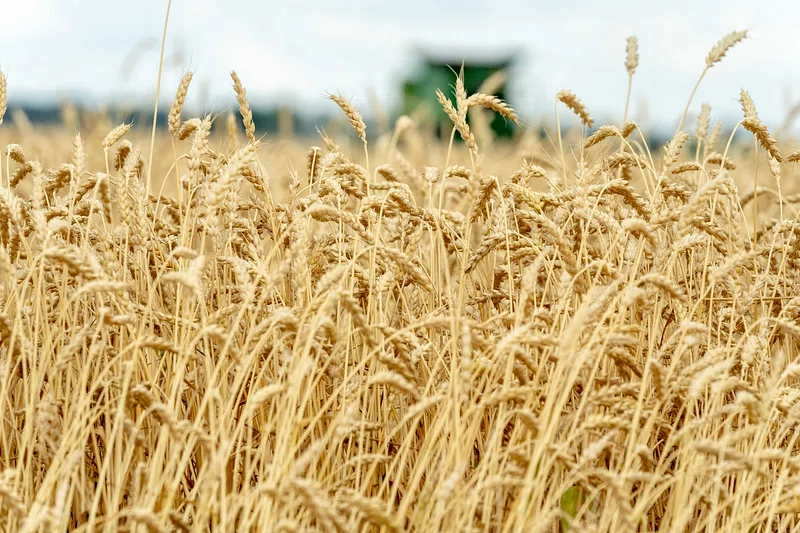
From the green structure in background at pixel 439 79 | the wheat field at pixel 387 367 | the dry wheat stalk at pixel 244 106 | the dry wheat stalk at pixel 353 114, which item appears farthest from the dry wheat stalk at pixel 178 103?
the green structure in background at pixel 439 79

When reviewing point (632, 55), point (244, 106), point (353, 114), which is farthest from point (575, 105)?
point (244, 106)

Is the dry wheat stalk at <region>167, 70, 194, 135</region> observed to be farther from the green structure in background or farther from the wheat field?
the green structure in background

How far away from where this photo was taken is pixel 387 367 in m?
2.07

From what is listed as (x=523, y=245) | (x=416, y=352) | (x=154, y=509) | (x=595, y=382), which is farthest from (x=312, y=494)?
(x=523, y=245)

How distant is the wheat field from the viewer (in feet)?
5.25

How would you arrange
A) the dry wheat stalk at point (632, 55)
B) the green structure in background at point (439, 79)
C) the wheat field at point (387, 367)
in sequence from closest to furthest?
1. the wheat field at point (387, 367)
2. the dry wheat stalk at point (632, 55)
3. the green structure in background at point (439, 79)

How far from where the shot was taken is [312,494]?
132 cm

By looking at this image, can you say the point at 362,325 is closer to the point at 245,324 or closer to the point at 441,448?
the point at 441,448

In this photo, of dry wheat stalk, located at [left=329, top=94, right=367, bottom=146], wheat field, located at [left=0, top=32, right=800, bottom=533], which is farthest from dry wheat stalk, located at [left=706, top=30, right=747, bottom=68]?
dry wheat stalk, located at [left=329, top=94, right=367, bottom=146]

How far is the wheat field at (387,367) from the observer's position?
1.60m

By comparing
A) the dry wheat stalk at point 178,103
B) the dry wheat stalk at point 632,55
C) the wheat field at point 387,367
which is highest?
the dry wheat stalk at point 632,55

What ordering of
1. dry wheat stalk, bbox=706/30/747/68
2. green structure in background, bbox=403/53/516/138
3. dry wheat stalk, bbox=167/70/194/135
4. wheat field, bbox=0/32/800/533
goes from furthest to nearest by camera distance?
green structure in background, bbox=403/53/516/138 < dry wheat stalk, bbox=706/30/747/68 < dry wheat stalk, bbox=167/70/194/135 < wheat field, bbox=0/32/800/533

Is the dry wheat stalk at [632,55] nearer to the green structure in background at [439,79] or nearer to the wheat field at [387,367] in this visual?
the wheat field at [387,367]

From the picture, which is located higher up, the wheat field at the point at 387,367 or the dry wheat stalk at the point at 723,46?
the dry wheat stalk at the point at 723,46
